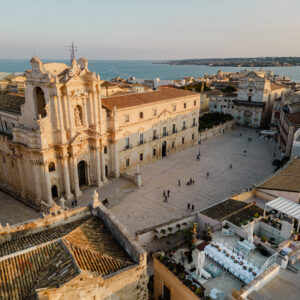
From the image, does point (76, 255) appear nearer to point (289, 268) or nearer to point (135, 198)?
point (289, 268)

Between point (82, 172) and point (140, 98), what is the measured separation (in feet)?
42.9

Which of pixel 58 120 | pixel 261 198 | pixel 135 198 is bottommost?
pixel 135 198

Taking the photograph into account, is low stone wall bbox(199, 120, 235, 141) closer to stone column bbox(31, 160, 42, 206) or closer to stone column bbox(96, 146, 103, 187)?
stone column bbox(96, 146, 103, 187)

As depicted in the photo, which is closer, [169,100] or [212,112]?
[169,100]

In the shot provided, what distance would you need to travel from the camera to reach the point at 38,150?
26250 mm

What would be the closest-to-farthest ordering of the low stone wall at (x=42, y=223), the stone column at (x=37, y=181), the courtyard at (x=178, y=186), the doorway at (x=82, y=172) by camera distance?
the low stone wall at (x=42, y=223) < the stone column at (x=37, y=181) < the courtyard at (x=178, y=186) < the doorway at (x=82, y=172)

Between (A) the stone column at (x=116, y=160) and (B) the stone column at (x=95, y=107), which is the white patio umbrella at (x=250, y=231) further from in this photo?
(A) the stone column at (x=116, y=160)

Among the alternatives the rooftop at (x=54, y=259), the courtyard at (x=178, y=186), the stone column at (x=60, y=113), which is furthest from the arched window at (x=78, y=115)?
the rooftop at (x=54, y=259)

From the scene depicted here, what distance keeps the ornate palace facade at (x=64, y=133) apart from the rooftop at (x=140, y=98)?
0.45ft

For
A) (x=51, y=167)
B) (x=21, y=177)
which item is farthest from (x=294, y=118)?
(x=21, y=177)

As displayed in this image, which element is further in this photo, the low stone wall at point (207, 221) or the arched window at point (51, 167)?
the arched window at point (51, 167)

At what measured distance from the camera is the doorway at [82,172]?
31631 millimetres

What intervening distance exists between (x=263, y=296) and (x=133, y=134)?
2835 cm

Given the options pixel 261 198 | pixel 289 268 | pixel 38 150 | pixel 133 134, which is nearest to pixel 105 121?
pixel 133 134
